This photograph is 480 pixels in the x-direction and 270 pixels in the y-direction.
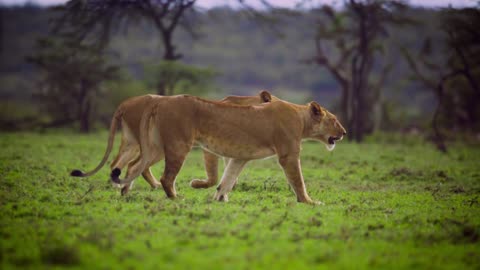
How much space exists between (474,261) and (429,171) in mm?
7227

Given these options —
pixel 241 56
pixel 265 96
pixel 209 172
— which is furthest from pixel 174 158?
pixel 241 56

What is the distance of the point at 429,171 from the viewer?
12.4 m

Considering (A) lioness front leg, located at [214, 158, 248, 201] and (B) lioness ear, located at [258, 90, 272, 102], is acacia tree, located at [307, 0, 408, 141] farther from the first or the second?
(A) lioness front leg, located at [214, 158, 248, 201]

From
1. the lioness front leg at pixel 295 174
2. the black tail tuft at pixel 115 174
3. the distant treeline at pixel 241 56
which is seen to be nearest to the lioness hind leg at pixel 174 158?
the black tail tuft at pixel 115 174

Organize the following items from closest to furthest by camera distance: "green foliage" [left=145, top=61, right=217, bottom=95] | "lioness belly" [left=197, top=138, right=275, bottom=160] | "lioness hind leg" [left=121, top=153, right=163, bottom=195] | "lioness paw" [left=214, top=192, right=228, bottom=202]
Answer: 1. "lioness belly" [left=197, top=138, right=275, bottom=160]
2. "lioness paw" [left=214, top=192, right=228, bottom=202]
3. "lioness hind leg" [left=121, top=153, right=163, bottom=195]
4. "green foliage" [left=145, top=61, right=217, bottom=95]

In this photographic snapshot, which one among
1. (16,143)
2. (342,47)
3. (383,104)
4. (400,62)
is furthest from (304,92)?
(16,143)

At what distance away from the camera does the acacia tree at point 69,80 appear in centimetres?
2497

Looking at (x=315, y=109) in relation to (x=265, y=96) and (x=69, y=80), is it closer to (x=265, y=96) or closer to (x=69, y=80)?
(x=265, y=96)

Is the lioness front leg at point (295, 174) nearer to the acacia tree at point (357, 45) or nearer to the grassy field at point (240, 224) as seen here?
the grassy field at point (240, 224)

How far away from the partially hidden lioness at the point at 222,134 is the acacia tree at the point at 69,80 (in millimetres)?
17016

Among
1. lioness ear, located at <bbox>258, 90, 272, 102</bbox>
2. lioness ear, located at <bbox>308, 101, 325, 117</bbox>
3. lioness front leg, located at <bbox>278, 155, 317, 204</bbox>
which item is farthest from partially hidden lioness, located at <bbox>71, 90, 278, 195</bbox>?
lioness front leg, located at <bbox>278, 155, 317, 204</bbox>

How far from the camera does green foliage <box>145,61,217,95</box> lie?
2208 cm

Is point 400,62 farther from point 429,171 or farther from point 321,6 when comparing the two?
point 429,171

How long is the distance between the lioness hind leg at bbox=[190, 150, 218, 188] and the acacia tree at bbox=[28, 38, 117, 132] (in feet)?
51.9
